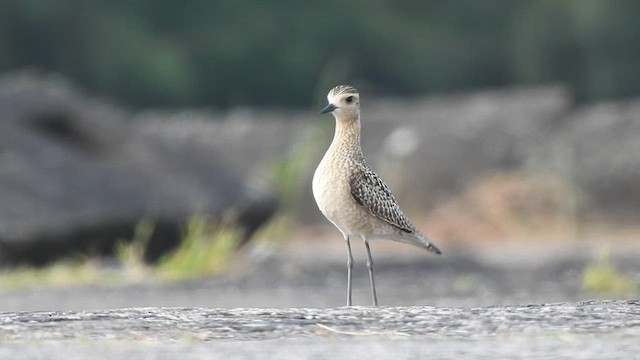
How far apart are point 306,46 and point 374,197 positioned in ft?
86.1

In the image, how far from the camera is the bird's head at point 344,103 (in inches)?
437

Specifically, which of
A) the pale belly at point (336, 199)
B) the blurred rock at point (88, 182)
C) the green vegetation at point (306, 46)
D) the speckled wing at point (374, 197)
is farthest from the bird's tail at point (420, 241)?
the green vegetation at point (306, 46)

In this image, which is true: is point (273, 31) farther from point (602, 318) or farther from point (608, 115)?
point (602, 318)

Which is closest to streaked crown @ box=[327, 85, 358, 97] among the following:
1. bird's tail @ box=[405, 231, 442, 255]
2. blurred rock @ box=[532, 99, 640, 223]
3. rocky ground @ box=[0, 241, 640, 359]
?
bird's tail @ box=[405, 231, 442, 255]

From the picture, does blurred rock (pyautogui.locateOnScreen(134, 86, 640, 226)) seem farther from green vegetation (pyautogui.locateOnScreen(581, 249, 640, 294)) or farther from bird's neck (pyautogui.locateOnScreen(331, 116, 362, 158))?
bird's neck (pyautogui.locateOnScreen(331, 116, 362, 158))

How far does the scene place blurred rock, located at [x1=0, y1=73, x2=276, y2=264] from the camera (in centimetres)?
1895

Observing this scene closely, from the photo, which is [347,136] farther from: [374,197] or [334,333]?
[334,333]

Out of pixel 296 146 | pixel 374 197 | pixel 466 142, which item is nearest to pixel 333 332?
pixel 374 197

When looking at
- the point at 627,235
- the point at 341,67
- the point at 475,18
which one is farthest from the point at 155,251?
the point at 475,18

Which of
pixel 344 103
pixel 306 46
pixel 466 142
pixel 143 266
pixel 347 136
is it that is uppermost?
pixel 306 46

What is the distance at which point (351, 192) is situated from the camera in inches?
423

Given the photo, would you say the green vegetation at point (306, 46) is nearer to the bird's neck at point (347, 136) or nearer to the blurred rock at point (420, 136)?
the blurred rock at point (420, 136)

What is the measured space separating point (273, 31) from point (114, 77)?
10.8 feet

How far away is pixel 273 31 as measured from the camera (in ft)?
123
